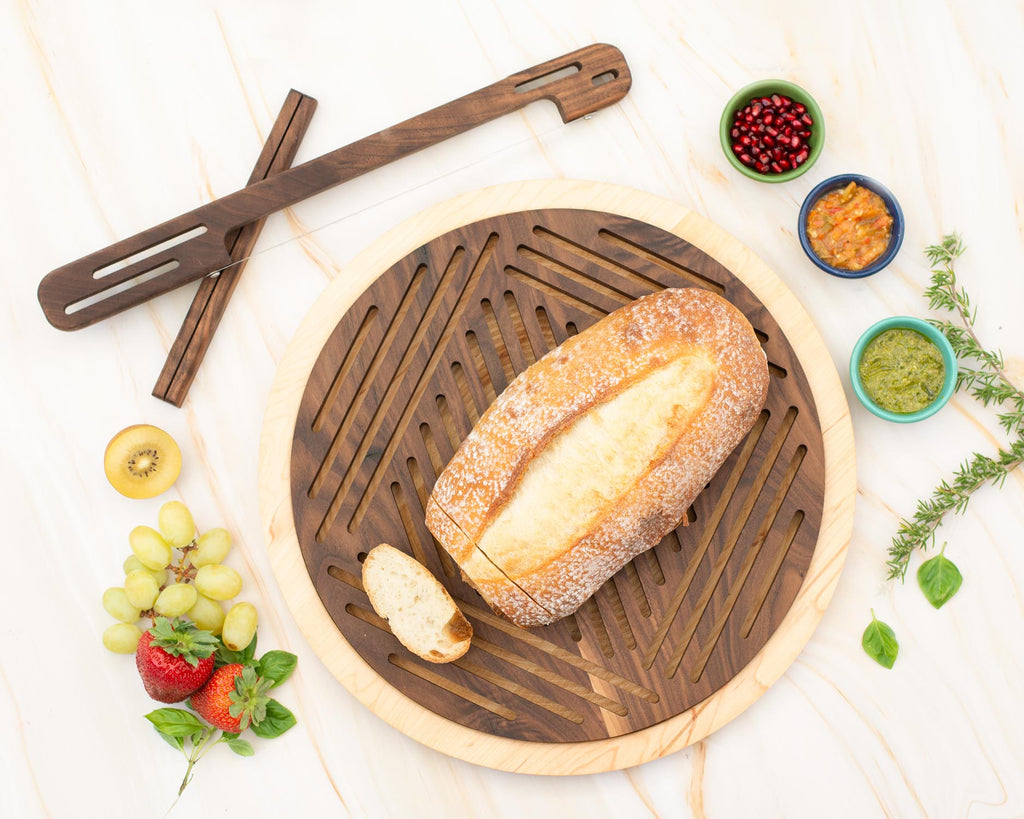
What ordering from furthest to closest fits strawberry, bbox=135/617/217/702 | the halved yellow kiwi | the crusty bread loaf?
1. the halved yellow kiwi
2. strawberry, bbox=135/617/217/702
3. the crusty bread loaf

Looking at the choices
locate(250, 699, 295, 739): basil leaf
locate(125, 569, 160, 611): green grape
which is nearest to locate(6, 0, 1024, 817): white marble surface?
locate(250, 699, 295, 739): basil leaf

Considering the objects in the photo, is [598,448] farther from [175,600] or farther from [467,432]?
[175,600]

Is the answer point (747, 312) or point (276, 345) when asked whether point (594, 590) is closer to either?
point (747, 312)

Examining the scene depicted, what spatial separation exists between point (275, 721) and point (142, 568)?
51 centimetres

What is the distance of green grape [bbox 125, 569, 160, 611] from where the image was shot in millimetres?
1928

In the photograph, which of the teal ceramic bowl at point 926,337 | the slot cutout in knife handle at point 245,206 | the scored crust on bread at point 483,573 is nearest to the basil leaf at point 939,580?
the teal ceramic bowl at point 926,337

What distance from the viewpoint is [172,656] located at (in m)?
1.87

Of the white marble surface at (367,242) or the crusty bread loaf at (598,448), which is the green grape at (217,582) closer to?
the white marble surface at (367,242)

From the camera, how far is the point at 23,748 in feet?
6.71

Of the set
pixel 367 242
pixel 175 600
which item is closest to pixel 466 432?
pixel 367 242

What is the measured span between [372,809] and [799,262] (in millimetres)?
1782

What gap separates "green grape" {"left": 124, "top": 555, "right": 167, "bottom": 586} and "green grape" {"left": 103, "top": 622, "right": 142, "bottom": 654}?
0.13m

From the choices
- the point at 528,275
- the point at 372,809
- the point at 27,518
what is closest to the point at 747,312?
the point at 528,275

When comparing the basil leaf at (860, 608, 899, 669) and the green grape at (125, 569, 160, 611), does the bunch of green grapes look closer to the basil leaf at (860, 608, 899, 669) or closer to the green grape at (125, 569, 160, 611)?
the green grape at (125, 569, 160, 611)
